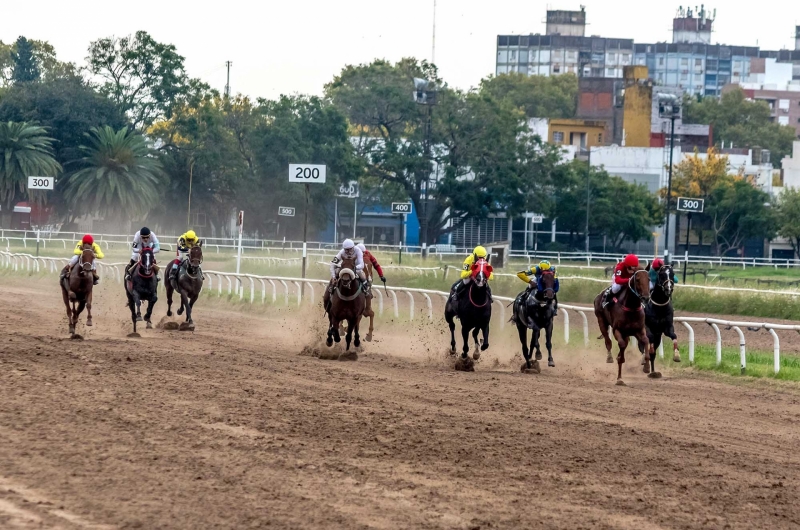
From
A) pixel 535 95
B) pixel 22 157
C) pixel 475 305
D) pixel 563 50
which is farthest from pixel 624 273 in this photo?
pixel 563 50

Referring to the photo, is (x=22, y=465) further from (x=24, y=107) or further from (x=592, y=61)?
(x=592, y=61)

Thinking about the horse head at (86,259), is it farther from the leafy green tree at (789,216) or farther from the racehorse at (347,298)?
the leafy green tree at (789,216)

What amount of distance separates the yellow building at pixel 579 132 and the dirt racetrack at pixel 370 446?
81447 mm

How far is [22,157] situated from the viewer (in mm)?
66000

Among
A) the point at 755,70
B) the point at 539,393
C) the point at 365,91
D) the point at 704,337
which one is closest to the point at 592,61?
the point at 755,70

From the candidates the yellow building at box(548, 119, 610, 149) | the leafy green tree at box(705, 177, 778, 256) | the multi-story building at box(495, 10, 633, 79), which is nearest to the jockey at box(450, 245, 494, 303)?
the leafy green tree at box(705, 177, 778, 256)

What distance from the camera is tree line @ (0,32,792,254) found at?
2613 inches

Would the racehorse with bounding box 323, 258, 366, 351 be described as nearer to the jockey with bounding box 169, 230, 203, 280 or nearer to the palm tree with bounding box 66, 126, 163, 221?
the jockey with bounding box 169, 230, 203, 280

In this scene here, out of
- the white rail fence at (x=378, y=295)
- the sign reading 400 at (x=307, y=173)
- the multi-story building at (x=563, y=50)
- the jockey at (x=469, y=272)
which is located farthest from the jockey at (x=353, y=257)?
the multi-story building at (x=563, y=50)

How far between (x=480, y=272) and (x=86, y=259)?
583cm

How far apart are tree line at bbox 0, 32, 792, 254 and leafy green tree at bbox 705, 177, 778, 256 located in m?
3.83

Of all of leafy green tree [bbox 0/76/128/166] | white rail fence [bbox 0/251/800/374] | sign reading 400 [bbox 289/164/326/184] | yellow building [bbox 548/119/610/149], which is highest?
yellow building [bbox 548/119/610/149]

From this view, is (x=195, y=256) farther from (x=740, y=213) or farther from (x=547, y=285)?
(x=740, y=213)

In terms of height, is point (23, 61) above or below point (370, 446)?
above
